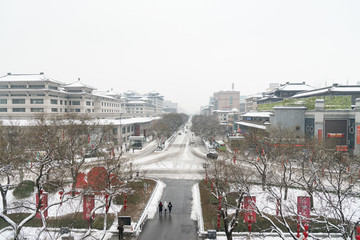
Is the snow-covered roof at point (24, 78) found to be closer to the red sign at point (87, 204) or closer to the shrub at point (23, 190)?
the shrub at point (23, 190)

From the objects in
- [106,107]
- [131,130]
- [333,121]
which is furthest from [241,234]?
[106,107]

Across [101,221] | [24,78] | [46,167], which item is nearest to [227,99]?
[24,78]

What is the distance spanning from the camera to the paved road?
12.4m

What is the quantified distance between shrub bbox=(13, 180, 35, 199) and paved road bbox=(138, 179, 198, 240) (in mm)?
10725

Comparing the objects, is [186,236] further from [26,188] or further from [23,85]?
[23,85]

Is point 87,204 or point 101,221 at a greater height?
point 87,204

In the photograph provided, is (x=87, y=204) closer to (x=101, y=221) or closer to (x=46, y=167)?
(x=101, y=221)

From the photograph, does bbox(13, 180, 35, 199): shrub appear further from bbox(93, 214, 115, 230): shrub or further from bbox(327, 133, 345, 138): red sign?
bbox(327, 133, 345, 138): red sign

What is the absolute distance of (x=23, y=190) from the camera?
17172 mm

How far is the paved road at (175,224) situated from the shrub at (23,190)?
10725 mm

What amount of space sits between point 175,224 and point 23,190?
42.3ft

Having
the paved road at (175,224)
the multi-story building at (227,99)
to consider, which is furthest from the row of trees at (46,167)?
the multi-story building at (227,99)

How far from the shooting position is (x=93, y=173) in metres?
15.0

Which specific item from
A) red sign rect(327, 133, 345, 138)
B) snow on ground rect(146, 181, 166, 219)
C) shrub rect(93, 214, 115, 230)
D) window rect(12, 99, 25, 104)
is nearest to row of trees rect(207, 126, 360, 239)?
red sign rect(327, 133, 345, 138)
